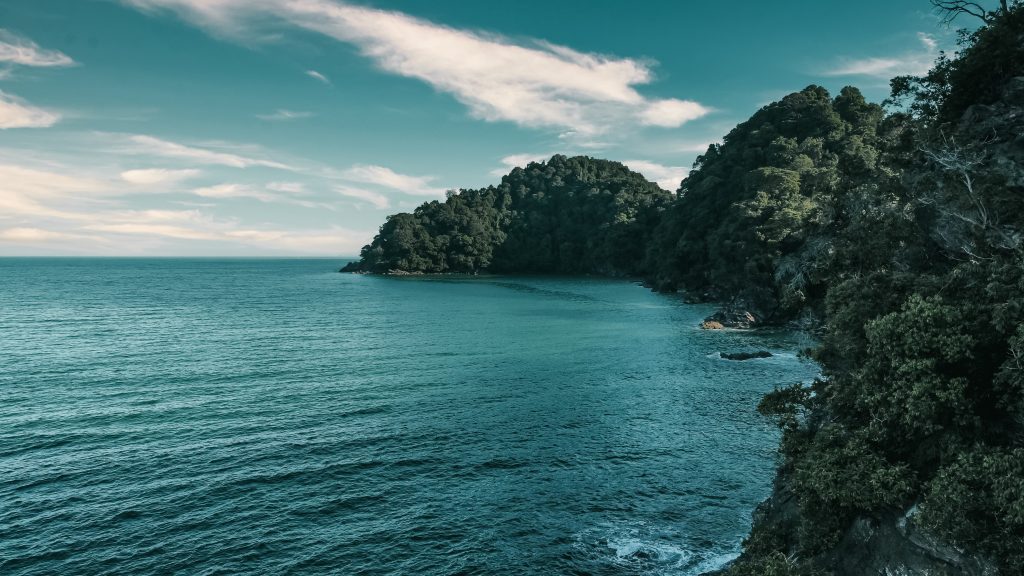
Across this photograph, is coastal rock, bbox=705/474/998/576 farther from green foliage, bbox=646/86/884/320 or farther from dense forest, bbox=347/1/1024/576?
green foliage, bbox=646/86/884/320

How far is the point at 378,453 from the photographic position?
38750mm

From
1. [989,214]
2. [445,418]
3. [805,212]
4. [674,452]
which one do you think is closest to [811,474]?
[989,214]

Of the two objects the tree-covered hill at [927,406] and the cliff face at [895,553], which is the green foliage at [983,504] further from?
the cliff face at [895,553]

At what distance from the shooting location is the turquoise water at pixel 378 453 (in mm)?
27766

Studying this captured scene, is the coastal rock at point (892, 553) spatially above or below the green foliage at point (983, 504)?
below

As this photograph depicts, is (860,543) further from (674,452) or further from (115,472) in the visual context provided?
(115,472)

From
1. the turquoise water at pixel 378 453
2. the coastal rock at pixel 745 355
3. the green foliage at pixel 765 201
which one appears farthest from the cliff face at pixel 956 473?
the green foliage at pixel 765 201

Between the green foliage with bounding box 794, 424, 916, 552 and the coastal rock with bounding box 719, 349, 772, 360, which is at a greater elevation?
the green foliage with bounding box 794, 424, 916, 552

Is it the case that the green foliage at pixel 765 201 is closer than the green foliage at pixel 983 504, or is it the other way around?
the green foliage at pixel 983 504

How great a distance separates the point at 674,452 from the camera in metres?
39.9

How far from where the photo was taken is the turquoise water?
27766 millimetres

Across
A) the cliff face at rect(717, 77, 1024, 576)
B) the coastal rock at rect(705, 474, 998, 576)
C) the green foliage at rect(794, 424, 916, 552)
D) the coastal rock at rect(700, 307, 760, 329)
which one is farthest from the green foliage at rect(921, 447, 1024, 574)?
the coastal rock at rect(700, 307, 760, 329)

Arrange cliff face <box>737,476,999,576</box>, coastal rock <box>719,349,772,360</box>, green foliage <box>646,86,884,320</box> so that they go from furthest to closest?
1. green foliage <box>646,86,884,320</box>
2. coastal rock <box>719,349,772,360</box>
3. cliff face <box>737,476,999,576</box>

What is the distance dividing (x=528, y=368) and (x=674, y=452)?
2603cm
